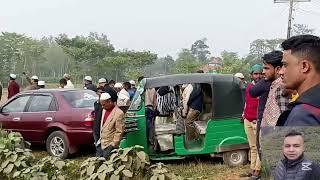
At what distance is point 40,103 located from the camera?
9594mm

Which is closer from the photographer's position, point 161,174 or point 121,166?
point 161,174

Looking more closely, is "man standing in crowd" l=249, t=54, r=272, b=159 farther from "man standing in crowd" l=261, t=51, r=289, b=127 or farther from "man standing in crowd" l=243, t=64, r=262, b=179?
"man standing in crowd" l=243, t=64, r=262, b=179

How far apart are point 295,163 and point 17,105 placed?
29.5 feet

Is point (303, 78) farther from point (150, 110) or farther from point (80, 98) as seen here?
point (80, 98)

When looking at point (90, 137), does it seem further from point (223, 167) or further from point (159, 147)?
point (223, 167)

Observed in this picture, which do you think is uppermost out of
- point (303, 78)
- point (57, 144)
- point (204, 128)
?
point (303, 78)

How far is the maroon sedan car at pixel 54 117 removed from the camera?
8.95 m

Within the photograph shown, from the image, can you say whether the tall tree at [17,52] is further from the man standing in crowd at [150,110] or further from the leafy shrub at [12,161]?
the leafy shrub at [12,161]

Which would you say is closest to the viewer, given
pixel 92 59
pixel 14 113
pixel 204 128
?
pixel 204 128

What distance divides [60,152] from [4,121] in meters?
1.56

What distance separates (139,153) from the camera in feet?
12.9

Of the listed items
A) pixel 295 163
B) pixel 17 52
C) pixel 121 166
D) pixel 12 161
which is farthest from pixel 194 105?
pixel 17 52

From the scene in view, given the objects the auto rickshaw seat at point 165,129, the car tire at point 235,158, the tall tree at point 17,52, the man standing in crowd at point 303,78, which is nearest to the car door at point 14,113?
the auto rickshaw seat at point 165,129

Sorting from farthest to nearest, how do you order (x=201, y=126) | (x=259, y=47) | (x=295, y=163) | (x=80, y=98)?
(x=259, y=47) < (x=80, y=98) < (x=201, y=126) < (x=295, y=163)
